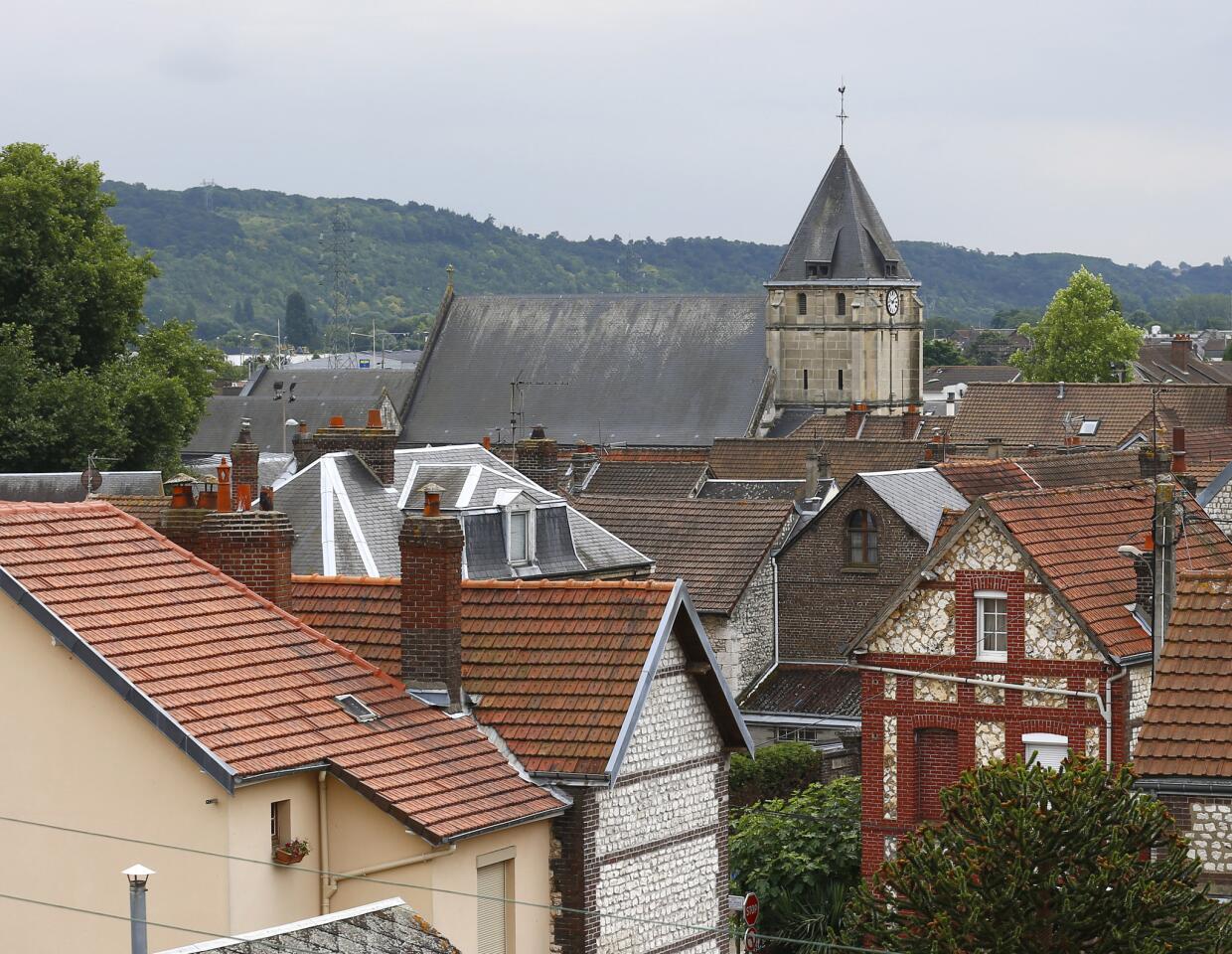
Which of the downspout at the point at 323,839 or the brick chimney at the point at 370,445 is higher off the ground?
the brick chimney at the point at 370,445

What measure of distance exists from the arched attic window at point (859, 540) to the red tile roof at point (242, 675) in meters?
27.0

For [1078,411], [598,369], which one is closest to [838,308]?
[598,369]

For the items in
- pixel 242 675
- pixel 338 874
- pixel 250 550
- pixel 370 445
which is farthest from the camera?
pixel 370 445

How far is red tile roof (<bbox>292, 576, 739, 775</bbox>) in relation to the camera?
17.5 metres

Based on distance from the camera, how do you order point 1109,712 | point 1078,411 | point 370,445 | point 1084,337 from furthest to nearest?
1. point 1084,337
2. point 1078,411
3. point 370,445
4. point 1109,712

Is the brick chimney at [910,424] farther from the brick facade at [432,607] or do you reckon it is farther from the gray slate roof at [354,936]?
the gray slate roof at [354,936]

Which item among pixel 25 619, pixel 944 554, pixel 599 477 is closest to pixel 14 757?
pixel 25 619

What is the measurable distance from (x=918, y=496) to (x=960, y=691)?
1723 centimetres

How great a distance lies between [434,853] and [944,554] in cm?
1235

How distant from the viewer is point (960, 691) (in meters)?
27.4

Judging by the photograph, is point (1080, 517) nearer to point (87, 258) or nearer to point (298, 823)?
point (298, 823)

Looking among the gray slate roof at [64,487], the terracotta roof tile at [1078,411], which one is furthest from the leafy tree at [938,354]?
the gray slate roof at [64,487]

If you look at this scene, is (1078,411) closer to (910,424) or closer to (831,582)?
(910,424)

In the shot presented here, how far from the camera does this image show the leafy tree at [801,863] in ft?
94.7
